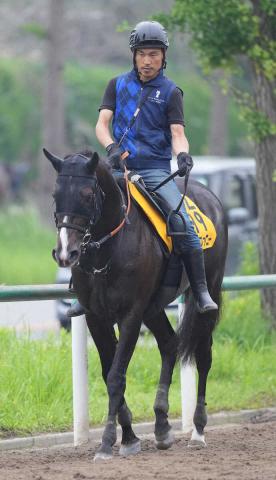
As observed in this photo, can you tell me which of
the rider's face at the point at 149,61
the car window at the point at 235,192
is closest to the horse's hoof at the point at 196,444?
the rider's face at the point at 149,61

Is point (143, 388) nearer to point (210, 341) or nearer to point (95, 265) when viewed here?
point (210, 341)

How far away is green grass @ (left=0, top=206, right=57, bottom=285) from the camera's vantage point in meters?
23.1

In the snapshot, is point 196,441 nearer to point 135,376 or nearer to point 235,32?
point 135,376

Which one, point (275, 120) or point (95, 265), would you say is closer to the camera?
point (95, 265)

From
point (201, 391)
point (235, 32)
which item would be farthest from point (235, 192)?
point (201, 391)

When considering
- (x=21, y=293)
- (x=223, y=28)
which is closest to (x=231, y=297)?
(x=223, y=28)

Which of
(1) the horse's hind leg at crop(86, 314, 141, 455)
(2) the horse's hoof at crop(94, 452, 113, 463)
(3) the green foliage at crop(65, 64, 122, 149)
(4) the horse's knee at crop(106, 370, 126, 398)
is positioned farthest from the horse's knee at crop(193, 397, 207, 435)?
(3) the green foliage at crop(65, 64, 122, 149)

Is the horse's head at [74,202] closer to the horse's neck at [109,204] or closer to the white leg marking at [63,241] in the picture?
the white leg marking at [63,241]

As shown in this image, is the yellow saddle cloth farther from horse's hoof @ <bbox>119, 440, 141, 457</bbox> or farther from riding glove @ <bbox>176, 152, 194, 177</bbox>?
horse's hoof @ <bbox>119, 440, 141, 457</bbox>

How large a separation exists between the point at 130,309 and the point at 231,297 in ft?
19.6

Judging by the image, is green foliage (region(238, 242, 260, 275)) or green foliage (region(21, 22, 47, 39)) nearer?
green foliage (region(238, 242, 260, 275))

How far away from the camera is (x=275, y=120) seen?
1341cm

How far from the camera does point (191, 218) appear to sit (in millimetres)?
9398

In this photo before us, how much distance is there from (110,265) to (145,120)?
1131mm
